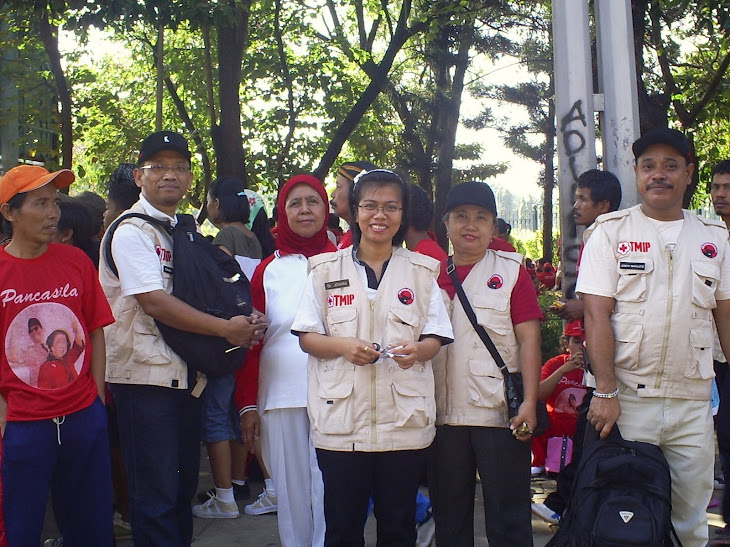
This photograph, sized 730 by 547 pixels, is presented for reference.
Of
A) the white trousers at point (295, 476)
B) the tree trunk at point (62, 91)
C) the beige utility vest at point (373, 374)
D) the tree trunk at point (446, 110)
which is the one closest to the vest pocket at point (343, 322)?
the beige utility vest at point (373, 374)

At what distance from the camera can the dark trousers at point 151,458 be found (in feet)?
11.8

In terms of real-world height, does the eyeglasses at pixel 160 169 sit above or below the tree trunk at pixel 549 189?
below

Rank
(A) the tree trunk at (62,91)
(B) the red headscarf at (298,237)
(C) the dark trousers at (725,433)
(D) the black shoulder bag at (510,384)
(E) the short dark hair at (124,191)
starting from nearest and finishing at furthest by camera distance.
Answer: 1. (D) the black shoulder bag at (510,384)
2. (B) the red headscarf at (298,237)
3. (C) the dark trousers at (725,433)
4. (E) the short dark hair at (124,191)
5. (A) the tree trunk at (62,91)

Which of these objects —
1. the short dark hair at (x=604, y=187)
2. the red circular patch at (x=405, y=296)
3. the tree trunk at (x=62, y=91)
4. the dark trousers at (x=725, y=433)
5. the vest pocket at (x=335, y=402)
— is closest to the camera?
the vest pocket at (x=335, y=402)

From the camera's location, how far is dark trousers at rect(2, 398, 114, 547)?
10.7 feet

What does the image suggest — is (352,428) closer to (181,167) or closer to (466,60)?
(181,167)

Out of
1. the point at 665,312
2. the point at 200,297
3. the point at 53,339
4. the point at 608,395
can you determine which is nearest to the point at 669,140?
the point at 665,312

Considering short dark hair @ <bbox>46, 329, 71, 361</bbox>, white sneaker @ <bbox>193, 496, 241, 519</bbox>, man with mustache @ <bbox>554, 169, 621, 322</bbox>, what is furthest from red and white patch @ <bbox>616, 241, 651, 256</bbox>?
white sneaker @ <bbox>193, 496, 241, 519</bbox>

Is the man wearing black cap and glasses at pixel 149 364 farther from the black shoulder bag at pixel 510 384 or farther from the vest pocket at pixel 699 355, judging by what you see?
the vest pocket at pixel 699 355

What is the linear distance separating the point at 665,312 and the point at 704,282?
0.23m

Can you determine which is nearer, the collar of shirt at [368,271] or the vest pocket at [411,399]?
the vest pocket at [411,399]

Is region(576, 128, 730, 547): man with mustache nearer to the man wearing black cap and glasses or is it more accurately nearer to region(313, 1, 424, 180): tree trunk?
the man wearing black cap and glasses

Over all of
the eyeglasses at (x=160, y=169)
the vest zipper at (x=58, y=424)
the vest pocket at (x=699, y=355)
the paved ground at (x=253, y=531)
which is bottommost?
the paved ground at (x=253, y=531)

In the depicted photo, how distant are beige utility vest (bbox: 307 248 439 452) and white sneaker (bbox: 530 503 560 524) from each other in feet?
6.19
